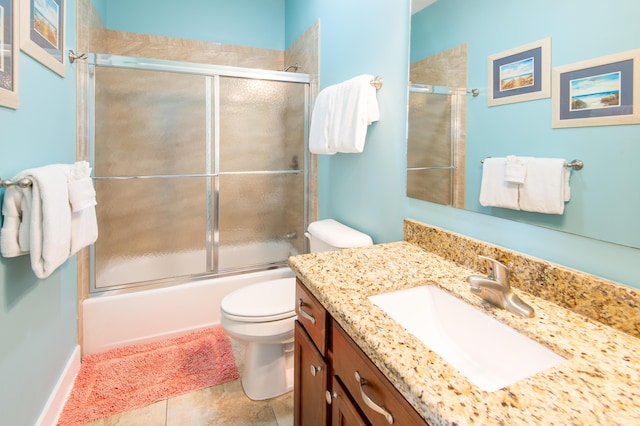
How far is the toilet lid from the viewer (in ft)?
5.00

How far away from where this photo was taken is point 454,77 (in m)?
1.16

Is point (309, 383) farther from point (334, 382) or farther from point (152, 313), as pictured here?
point (152, 313)

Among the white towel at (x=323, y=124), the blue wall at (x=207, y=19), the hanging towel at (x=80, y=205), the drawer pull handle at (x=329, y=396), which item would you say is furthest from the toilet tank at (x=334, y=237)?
the blue wall at (x=207, y=19)

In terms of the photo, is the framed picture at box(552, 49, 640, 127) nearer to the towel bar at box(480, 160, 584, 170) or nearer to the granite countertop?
the towel bar at box(480, 160, 584, 170)

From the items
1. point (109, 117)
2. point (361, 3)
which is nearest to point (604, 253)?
point (361, 3)

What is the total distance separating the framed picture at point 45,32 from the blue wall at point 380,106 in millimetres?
1377

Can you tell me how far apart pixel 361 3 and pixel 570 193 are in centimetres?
143

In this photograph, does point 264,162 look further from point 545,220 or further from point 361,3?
point 545,220

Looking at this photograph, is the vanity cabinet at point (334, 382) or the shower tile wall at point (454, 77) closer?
the vanity cabinet at point (334, 382)

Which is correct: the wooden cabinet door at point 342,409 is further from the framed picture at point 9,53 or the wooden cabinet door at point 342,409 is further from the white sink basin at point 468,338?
the framed picture at point 9,53

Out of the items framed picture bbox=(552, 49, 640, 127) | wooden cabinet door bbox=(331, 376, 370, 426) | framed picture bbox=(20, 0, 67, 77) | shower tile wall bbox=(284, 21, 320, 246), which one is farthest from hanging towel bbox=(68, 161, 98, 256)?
framed picture bbox=(552, 49, 640, 127)

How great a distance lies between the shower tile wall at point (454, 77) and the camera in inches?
44.5

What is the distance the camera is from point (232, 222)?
245cm

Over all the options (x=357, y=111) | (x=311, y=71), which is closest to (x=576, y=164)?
(x=357, y=111)
